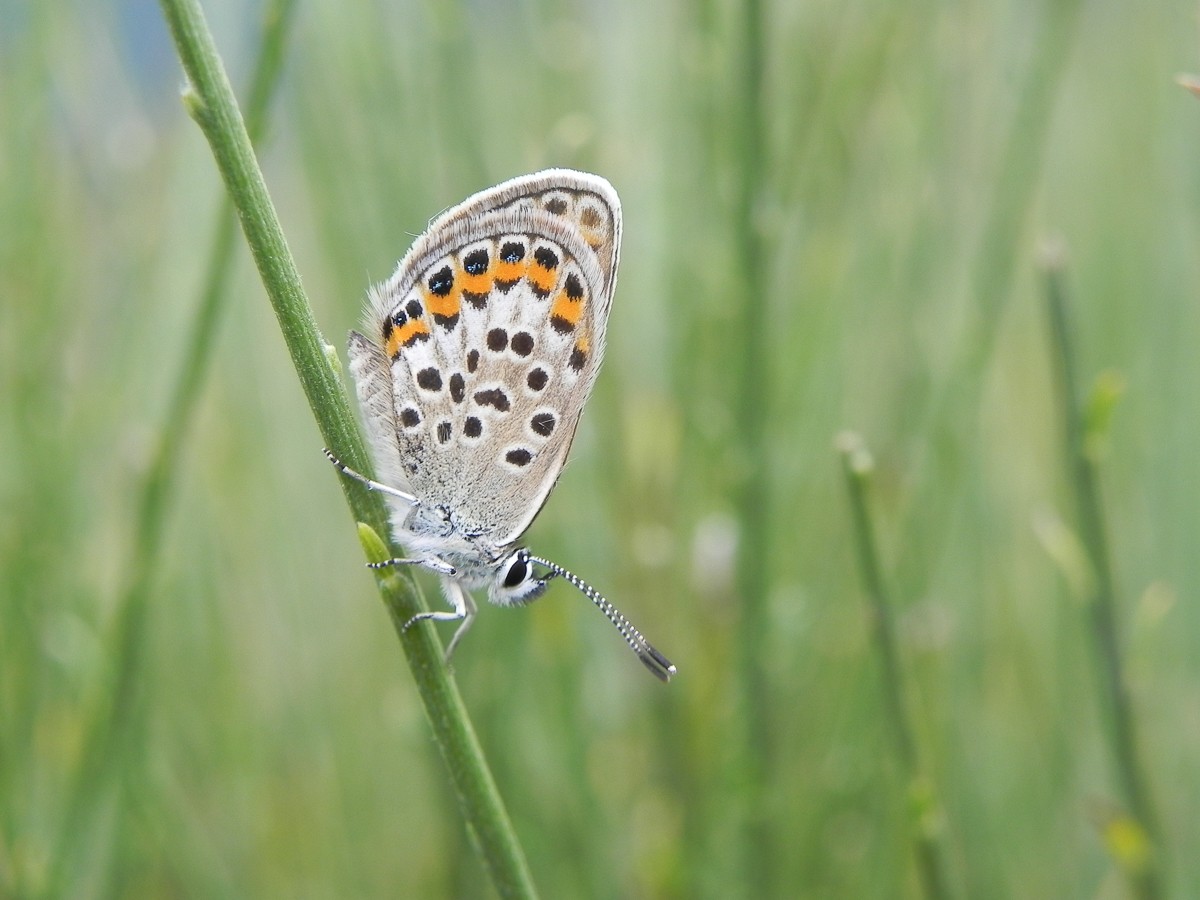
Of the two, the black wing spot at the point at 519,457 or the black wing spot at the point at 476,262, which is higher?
the black wing spot at the point at 476,262

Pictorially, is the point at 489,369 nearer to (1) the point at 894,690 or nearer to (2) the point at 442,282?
(2) the point at 442,282

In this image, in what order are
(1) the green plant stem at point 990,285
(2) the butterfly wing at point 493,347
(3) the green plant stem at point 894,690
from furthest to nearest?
(1) the green plant stem at point 990,285
(2) the butterfly wing at point 493,347
(3) the green plant stem at point 894,690

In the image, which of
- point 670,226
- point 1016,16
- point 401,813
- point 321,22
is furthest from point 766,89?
point 401,813

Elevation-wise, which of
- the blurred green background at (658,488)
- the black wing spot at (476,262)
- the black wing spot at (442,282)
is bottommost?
the blurred green background at (658,488)

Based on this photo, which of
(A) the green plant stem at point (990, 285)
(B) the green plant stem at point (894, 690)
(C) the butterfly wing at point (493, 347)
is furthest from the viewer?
(A) the green plant stem at point (990, 285)

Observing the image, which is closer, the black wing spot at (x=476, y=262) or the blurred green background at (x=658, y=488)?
the black wing spot at (x=476, y=262)

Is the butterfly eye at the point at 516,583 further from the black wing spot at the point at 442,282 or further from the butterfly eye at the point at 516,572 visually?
the black wing spot at the point at 442,282

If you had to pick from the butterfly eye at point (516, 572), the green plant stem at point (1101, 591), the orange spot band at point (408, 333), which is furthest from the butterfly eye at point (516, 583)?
the green plant stem at point (1101, 591)

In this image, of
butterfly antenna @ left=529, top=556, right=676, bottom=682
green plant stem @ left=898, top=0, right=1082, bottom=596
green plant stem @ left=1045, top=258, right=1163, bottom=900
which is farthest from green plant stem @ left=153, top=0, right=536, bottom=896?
green plant stem @ left=898, top=0, right=1082, bottom=596
